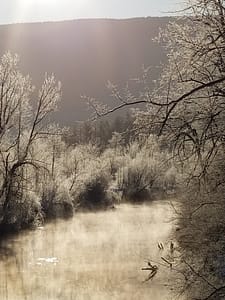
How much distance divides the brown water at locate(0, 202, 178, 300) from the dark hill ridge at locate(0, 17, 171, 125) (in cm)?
6751

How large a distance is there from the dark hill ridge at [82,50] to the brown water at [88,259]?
6751 centimetres

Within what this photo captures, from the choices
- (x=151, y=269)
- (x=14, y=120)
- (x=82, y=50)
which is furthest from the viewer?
(x=82, y=50)

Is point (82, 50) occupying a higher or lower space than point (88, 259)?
higher

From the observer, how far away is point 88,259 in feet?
60.6

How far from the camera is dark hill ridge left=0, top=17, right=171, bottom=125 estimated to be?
96.3 metres

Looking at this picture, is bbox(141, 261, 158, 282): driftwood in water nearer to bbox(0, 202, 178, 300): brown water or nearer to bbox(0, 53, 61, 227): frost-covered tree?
bbox(0, 202, 178, 300): brown water

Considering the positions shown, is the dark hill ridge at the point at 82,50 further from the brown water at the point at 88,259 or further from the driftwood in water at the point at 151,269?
the driftwood in water at the point at 151,269

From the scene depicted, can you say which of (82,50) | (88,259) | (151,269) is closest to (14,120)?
(88,259)

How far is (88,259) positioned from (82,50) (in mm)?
87892

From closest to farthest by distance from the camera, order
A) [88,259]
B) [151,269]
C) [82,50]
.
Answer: [151,269]
[88,259]
[82,50]

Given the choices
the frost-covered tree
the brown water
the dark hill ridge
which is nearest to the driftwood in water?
the brown water

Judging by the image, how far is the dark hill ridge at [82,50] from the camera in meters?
96.3

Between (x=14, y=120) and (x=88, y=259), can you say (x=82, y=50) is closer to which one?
(x=14, y=120)

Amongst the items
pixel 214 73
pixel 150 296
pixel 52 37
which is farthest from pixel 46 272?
pixel 52 37
